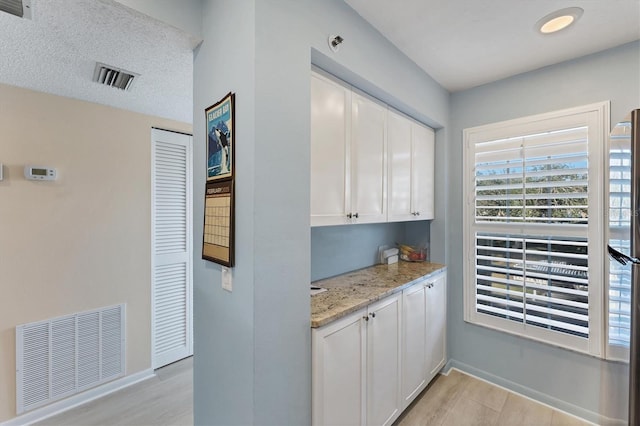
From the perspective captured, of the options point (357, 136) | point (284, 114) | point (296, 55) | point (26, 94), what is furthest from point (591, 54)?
point (26, 94)

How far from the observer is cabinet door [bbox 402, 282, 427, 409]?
6.67 ft

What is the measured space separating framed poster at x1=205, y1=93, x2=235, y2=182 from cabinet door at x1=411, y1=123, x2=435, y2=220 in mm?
1621

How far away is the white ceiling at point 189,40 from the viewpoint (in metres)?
1.38

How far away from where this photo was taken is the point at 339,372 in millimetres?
1516

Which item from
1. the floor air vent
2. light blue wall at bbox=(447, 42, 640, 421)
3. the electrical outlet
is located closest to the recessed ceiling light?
light blue wall at bbox=(447, 42, 640, 421)

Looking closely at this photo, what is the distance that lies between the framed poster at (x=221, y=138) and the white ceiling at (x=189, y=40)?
1.49 feet

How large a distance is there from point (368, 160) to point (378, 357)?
4.13 feet

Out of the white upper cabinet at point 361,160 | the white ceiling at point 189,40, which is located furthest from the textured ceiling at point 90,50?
the white upper cabinet at point 361,160

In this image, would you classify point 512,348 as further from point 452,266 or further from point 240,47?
point 240,47

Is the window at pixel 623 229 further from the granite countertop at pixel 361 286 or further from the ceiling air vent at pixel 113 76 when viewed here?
the ceiling air vent at pixel 113 76

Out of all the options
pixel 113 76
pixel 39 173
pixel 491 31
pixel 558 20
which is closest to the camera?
pixel 558 20

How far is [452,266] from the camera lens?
2.71 metres

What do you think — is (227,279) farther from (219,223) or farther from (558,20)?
(558,20)

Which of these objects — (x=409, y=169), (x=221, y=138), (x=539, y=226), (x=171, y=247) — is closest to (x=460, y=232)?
(x=539, y=226)
